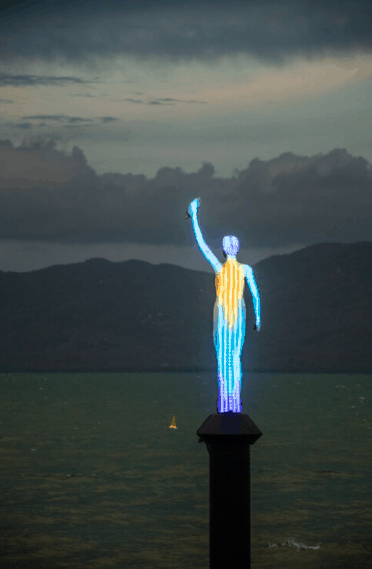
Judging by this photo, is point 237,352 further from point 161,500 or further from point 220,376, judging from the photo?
point 161,500

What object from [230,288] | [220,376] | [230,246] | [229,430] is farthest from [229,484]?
[230,246]

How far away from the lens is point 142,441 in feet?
237

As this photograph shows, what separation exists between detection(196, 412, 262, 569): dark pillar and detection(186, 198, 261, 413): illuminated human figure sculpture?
32 centimetres

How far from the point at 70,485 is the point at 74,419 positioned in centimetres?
6065

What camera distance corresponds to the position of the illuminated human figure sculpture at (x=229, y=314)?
32.4ft

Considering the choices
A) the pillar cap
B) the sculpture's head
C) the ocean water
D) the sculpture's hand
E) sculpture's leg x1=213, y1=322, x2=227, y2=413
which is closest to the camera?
A: the pillar cap

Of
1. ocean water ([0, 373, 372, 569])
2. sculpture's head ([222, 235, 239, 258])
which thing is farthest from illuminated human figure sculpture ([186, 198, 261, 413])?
ocean water ([0, 373, 372, 569])

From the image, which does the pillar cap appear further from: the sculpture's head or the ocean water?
the ocean water

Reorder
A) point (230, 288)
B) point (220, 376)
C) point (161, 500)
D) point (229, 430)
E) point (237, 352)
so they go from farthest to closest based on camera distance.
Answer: point (161, 500)
point (230, 288)
point (237, 352)
point (220, 376)
point (229, 430)

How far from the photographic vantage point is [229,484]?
31.2 ft

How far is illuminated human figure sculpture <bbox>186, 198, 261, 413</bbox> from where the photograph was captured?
9.87m

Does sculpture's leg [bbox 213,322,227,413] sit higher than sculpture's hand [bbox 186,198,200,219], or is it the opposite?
sculpture's hand [bbox 186,198,200,219]

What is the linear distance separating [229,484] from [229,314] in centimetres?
178

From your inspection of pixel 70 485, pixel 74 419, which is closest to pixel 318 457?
pixel 70 485
